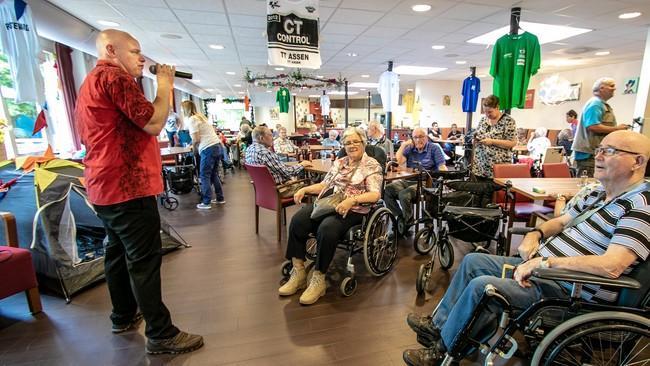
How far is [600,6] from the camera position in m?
3.71

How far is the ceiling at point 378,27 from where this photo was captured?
373 cm

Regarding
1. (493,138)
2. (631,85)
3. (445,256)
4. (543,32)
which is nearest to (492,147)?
(493,138)

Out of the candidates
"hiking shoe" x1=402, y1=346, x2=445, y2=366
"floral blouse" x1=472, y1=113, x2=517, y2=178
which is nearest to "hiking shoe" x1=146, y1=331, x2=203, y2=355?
"hiking shoe" x1=402, y1=346, x2=445, y2=366

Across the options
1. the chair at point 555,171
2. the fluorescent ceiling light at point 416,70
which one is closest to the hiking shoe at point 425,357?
the chair at point 555,171

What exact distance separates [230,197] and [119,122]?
4037 mm

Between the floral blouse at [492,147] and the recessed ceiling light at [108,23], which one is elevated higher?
the recessed ceiling light at [108,23]

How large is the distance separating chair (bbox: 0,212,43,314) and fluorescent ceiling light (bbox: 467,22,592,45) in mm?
5866

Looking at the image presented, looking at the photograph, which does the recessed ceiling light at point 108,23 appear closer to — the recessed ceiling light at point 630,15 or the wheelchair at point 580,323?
the wheelchair at point 580,323

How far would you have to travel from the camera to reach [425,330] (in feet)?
5.34

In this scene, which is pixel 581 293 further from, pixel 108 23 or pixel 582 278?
pixel 108 23

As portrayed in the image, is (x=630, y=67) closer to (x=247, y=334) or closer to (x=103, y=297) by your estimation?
(x=247, y=334)

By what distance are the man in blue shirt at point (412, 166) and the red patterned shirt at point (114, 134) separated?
8.09 ft

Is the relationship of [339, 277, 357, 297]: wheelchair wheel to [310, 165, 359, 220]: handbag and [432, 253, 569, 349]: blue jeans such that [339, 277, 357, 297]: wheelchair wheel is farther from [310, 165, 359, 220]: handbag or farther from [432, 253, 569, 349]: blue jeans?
[432, 253, 569, 349]: blue jeans

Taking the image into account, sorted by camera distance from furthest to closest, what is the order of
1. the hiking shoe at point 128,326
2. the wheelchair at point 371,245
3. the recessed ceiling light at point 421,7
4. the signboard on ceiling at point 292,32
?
1. the recessed ceiling light at point 421,7
2. the signboard on ceiling at point 292,32
3. the wheelchair at point 371,245
4. the hiking shoe at point 128,326
